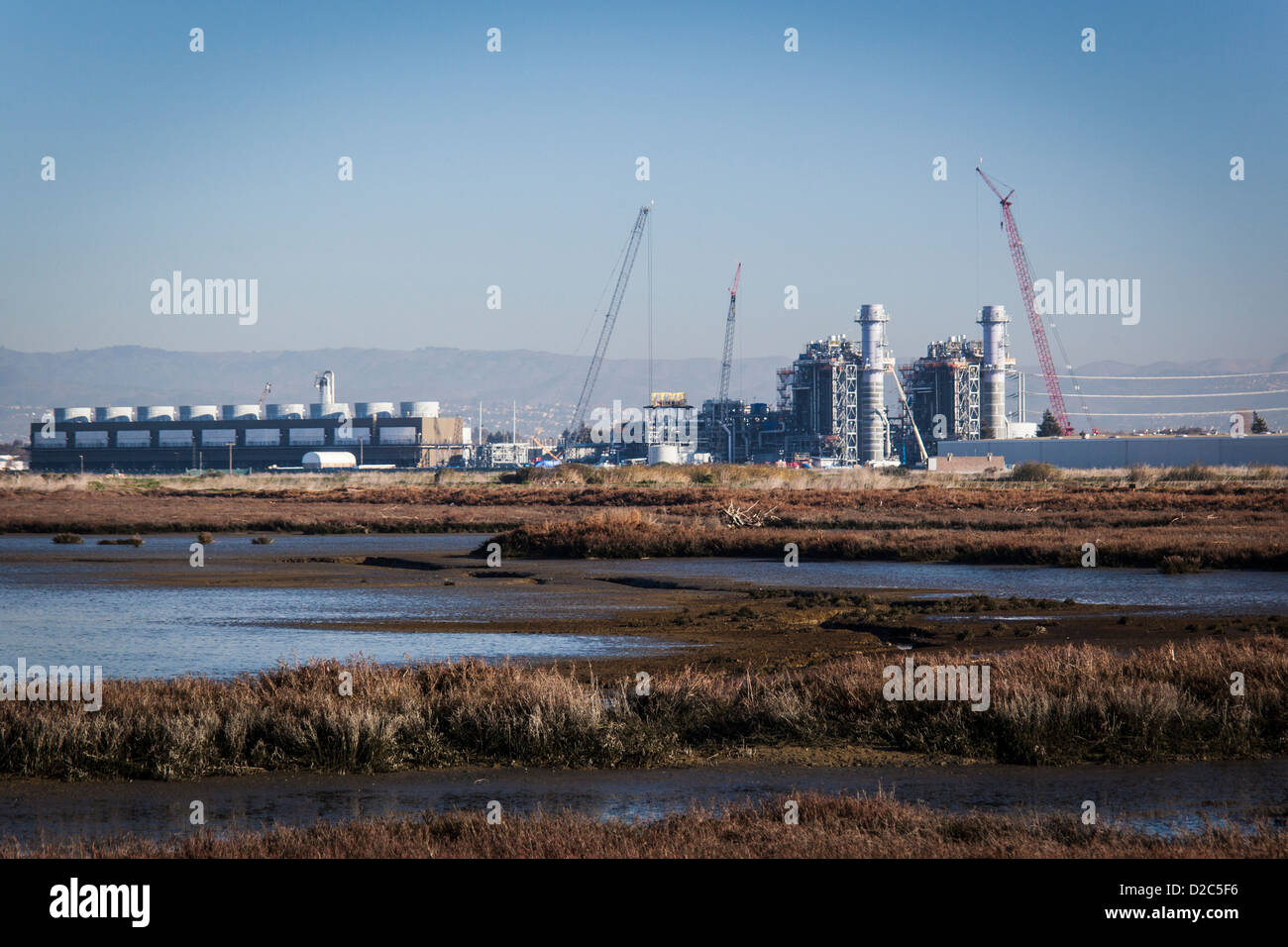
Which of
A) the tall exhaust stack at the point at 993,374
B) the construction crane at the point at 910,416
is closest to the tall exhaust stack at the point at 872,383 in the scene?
the construction crane at the point at 910,416

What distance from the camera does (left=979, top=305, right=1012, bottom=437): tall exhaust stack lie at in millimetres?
174750

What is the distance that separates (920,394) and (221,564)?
481 feet

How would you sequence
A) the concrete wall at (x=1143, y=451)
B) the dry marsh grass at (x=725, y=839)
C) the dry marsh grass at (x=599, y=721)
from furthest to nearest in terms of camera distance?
the concrete wall at (x=1143, y=451) → the dry marsh grass at (x=599, y=721) → the dry marsh grass at (x=725, y=839)

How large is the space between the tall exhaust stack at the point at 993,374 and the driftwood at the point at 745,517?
391 feet

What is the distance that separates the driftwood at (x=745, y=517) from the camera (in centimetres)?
5809

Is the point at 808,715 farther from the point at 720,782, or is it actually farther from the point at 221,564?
the point at 221,564

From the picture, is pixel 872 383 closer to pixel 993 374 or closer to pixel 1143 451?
pixel 993 374

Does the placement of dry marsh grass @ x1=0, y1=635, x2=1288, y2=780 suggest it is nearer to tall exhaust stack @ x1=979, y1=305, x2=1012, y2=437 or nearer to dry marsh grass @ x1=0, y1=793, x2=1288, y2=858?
dry marsh grass @ x1=0, y1=793, x2=1288, y2=858

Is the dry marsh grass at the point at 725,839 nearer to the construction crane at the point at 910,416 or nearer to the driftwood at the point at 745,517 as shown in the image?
the driftwood at the point at 745,517

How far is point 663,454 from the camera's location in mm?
180875

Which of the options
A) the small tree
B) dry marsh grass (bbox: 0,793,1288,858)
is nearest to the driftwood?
dry marsh grass (bbox: 0,793,1288,858)

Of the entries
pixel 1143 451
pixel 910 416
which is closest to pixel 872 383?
pixel 910 416

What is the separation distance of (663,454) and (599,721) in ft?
545

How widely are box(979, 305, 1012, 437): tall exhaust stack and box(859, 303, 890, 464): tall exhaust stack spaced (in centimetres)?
1309
